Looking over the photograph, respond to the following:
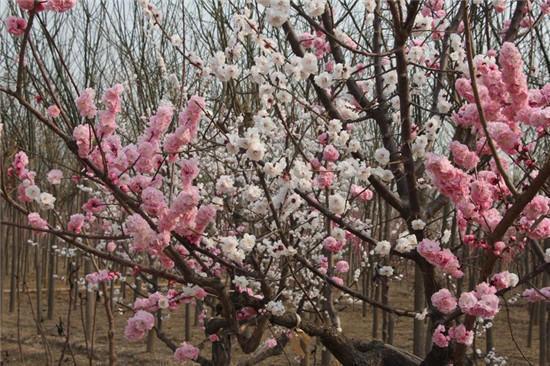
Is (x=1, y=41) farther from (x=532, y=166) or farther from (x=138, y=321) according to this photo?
(x=532, y=166)

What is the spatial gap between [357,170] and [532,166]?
2.68 feet

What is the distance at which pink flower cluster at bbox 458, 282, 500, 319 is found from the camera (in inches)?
86.6

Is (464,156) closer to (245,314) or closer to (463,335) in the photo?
(463,335)

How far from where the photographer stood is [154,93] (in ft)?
23.9

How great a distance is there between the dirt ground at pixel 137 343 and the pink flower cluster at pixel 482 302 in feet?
17.5

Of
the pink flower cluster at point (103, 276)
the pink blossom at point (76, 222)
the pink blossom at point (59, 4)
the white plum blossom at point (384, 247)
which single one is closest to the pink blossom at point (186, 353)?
the pink flower cluster at point (103, 276)

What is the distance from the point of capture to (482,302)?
2.21 meters

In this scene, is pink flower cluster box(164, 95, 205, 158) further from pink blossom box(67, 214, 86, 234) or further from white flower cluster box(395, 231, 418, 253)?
white flower cluster box(395, 231, 418, 253)

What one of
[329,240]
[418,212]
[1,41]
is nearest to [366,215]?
[1,41]

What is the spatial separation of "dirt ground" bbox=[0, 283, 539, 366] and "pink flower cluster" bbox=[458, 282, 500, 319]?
17.5 ft

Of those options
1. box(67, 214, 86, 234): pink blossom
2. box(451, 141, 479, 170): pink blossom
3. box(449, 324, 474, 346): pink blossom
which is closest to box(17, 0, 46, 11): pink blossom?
box(67, 214, 86, 234): pink blossom

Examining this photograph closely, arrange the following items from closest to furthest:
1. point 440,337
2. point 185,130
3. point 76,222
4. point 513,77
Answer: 1. point 513,77
2. point 185,130
3. point 76,222
4. point 440,337

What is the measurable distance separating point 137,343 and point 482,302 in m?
8.73

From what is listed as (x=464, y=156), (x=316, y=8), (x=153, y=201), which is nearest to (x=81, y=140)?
(x=153, y=201)
